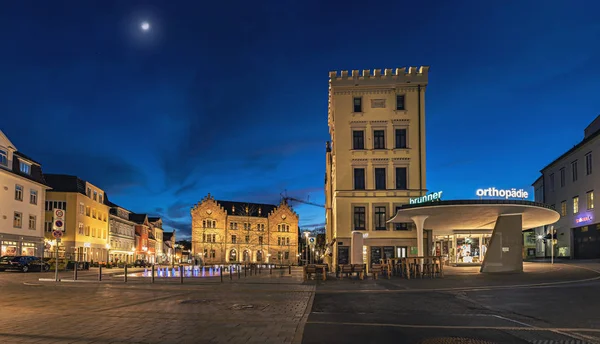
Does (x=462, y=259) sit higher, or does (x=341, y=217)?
(x=341, y=217)

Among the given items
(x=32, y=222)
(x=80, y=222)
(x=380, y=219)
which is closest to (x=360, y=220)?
(x=380, y=219)

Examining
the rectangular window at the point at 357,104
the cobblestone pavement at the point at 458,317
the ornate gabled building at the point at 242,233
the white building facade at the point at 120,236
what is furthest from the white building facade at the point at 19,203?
the ornate gabled building at the point at 242,233

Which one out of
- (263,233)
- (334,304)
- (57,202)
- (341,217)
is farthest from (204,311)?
(263,233)

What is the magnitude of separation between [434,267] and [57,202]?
48.7 metres

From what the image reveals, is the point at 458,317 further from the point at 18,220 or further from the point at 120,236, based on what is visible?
the point at 120,236

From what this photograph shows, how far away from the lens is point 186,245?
611 ft

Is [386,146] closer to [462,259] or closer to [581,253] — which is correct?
[462,259]

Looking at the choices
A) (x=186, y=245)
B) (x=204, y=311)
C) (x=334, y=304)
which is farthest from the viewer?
(x=186, y=245)

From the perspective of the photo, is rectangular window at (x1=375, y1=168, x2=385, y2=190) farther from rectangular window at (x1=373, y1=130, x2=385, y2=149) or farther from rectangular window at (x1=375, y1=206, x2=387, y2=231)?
rectangular window at (x1=373, y1=130, x2=385, y2=149)

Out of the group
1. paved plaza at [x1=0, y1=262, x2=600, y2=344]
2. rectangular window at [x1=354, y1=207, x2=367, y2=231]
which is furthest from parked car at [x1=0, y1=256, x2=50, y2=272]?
paved plaza at [x1=0, y1=262, x2=600, y2=344]

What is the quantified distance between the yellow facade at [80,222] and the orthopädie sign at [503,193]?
47418 mm

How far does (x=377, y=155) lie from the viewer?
4041 cm

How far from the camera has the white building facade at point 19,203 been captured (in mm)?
43656

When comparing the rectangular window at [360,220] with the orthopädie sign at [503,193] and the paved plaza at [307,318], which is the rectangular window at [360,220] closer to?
the orthopädie sign at [503,193]
